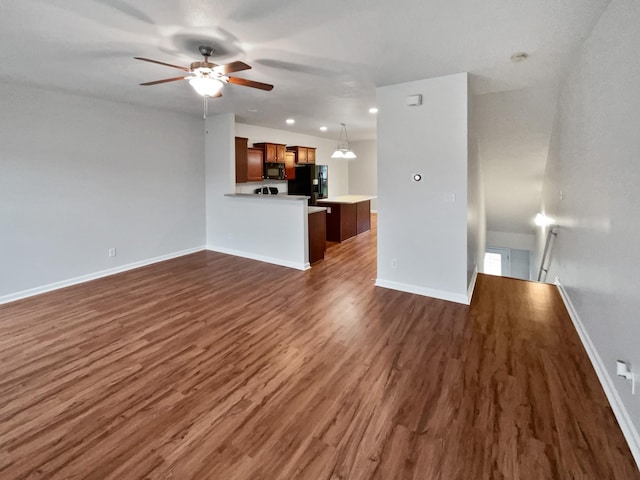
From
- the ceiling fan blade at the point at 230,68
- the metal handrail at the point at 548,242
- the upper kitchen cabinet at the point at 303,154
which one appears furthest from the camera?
the upper kitchen cabinet at the point at 303,154

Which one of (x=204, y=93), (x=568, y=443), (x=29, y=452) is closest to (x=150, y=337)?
(x=29, y=452)

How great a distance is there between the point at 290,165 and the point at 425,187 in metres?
4.82

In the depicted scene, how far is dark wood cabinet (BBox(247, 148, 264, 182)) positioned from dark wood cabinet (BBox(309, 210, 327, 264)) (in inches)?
78.0

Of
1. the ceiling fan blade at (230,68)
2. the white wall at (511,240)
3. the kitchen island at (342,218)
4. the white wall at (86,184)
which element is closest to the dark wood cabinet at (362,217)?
the kitchen island at (342,218)

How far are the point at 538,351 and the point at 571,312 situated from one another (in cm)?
101

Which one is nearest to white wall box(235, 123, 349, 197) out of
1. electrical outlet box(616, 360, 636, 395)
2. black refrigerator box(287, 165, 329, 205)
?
black refrigerator box(287, 165, 329, 205)

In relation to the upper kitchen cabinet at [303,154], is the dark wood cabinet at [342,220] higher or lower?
lower

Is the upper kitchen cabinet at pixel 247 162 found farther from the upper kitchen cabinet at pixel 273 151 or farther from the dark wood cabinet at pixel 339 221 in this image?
the dark wood cabinet at pixel 339 221

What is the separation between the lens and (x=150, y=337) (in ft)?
10.0

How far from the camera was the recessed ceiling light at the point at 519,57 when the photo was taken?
297 centimetres

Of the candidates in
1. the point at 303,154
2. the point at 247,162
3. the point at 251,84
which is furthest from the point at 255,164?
the point at 251,84

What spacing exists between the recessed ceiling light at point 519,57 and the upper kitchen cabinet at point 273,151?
16.7 feet

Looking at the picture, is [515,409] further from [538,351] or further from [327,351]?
[327,351]

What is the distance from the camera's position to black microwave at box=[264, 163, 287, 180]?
7.44 meters
